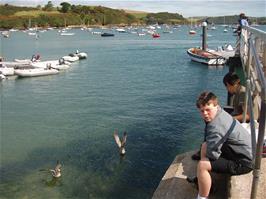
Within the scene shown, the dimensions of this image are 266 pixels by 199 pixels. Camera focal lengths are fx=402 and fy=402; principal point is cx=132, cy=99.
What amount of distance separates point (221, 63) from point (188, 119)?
31.7 meters

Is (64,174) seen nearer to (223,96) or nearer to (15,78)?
(223,96)

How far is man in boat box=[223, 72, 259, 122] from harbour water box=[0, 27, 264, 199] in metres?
5.87

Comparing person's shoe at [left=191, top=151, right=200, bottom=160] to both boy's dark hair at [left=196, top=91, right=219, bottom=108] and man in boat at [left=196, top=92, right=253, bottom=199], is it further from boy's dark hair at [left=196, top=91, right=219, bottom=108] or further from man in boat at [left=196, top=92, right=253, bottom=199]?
boy's dark hair at [left=196, top=91, right=219, bottom=108]

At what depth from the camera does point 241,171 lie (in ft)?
21.0

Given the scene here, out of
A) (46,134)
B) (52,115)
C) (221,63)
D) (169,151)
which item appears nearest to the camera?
(169,151)

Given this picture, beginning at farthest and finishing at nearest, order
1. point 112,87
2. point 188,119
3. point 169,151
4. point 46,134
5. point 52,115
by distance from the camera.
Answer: point 112,87 → point 52,115 → point 188,119 → point 46,134 → point 169,151

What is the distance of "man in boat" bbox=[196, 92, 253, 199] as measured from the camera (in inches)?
240

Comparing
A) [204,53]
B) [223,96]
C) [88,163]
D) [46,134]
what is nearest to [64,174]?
[88,163]

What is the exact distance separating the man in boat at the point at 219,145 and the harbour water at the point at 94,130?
8.04 meters

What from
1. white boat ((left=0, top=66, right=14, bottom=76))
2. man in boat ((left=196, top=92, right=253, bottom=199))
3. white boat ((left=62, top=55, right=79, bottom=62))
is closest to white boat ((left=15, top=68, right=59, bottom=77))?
white boat ((left=0, top=66, right=14, bottom=76))

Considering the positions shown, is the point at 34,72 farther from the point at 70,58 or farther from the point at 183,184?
the point at 183,184

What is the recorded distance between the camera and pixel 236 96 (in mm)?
9672

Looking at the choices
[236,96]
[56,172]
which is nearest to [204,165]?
[236,96]

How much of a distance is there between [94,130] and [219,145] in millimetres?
17399
